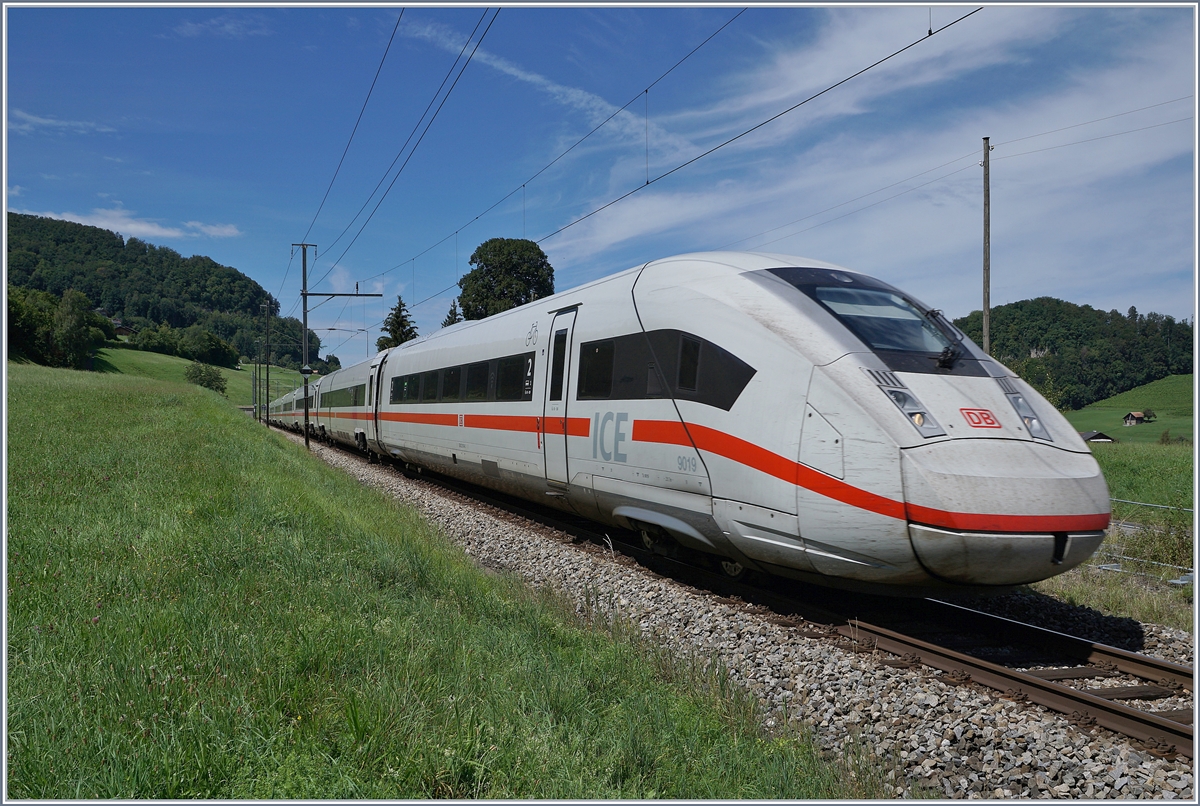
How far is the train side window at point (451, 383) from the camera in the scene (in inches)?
524

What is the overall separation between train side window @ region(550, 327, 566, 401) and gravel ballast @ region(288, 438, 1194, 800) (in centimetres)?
281

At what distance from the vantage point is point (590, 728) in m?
3.63

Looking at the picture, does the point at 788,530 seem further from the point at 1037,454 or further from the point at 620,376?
the point at 620,376

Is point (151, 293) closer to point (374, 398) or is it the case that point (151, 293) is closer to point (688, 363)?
point (374, 398)

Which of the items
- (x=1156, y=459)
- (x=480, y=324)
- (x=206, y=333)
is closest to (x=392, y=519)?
(x=480, y=324)

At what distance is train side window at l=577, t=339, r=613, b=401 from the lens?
814cm

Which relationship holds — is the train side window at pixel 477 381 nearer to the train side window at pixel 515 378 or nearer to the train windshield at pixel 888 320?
the train side window at pixel 515 378

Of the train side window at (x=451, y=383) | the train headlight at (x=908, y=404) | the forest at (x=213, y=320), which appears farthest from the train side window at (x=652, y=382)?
the forest at (x=213, y=320)

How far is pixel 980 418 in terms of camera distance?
17.2 ft

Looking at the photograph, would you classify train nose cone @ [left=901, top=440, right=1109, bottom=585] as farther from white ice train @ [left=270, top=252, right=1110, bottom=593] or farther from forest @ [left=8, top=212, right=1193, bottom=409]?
forest @ [left=8, top=212, right=1193, bottom=409]

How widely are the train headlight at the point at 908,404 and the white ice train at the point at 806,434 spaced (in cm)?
1

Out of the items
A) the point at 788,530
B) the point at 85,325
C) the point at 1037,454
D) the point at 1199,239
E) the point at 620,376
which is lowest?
the point at 788,530

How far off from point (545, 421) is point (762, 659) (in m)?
5.02

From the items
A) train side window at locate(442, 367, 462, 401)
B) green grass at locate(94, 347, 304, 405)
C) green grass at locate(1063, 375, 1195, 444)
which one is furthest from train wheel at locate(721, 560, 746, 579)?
green grass at locate(94, 347, 304, 405)
